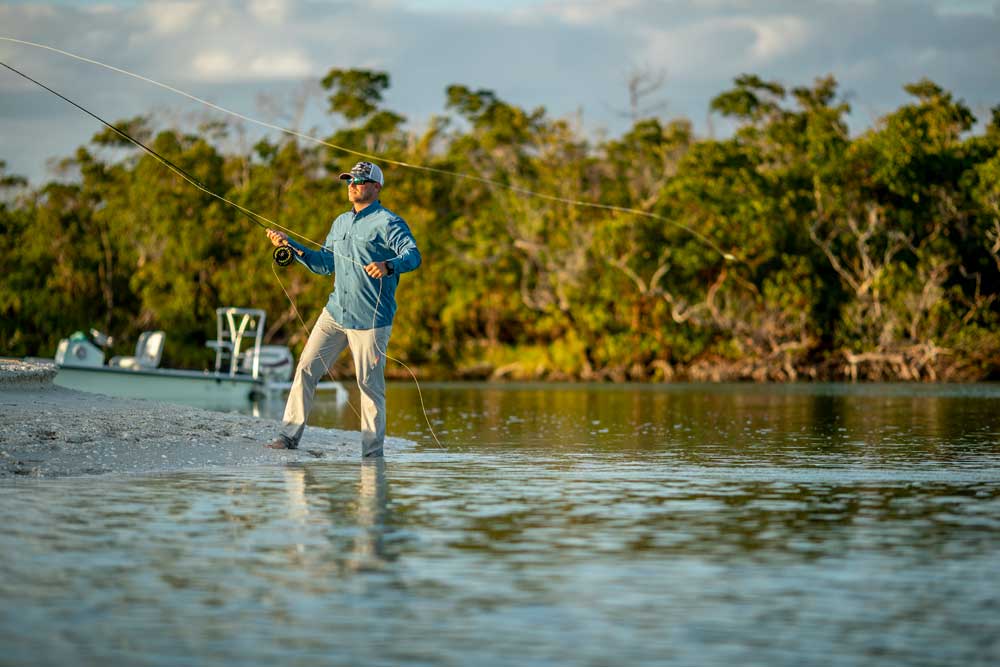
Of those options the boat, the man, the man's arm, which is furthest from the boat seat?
the man's arm

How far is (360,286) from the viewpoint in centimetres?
1161

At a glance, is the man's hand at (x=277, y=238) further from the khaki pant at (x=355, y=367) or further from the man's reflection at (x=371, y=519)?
the man's reflection at (x=371, y=519)

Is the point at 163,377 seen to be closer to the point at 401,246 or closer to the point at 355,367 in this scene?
the point at 355,367

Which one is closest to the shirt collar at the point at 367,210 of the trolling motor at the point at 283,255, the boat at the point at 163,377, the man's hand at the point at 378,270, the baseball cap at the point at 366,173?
the baseball cap at the point at 366,173

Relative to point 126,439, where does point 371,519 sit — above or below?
below

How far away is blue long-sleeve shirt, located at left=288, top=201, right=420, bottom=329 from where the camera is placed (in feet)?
38.1

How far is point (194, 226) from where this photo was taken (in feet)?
172

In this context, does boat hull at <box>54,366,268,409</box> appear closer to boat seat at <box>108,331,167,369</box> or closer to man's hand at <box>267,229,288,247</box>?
boat seat at <box>108,331,167,369</box>

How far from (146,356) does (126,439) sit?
17.1 metres

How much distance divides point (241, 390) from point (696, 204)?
21064mm

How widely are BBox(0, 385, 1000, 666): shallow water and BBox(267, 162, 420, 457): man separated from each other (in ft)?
2.61

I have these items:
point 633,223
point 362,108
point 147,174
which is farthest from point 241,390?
point 362,108

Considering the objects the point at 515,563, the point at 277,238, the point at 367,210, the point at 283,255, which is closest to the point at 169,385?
the point at 283,255

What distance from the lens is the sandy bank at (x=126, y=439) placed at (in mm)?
10977
